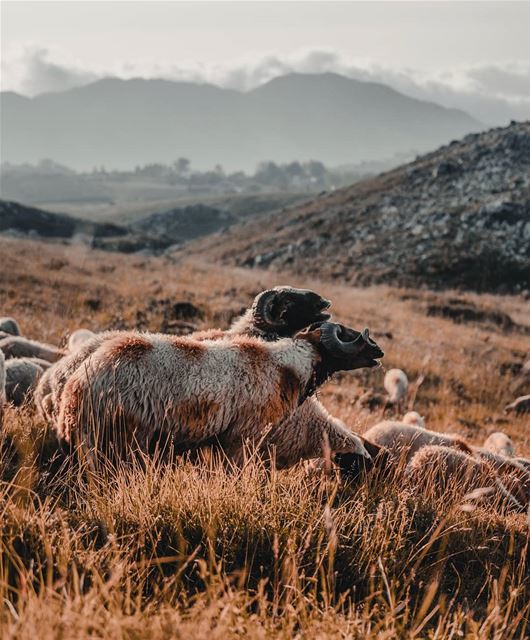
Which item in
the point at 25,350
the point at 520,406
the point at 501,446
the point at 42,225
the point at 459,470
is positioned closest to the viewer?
the point at 459,470

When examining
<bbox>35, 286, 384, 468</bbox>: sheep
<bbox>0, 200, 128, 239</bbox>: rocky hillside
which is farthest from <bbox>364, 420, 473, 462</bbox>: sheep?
<bbox>0, 200, 128, 239</bbox>: rocky hillside

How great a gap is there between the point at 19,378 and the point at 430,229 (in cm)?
3851

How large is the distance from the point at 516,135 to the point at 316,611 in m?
54.3

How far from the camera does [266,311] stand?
6.84 meters

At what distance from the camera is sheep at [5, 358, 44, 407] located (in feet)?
22.5

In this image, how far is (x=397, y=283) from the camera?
34.8 meters

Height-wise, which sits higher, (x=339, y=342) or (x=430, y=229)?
(x=430, y=229)

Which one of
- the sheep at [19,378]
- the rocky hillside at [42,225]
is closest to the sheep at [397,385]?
the sheep at [19,378]

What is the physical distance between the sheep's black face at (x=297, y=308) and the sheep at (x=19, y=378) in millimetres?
2857

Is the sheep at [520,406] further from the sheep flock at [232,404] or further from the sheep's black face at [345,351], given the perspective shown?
the sheep's black face at [345,351]

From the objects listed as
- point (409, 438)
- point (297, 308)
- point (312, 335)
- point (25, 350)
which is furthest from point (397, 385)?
point (25, 350)

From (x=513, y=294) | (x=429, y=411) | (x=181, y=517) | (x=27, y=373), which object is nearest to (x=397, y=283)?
(x=513, y=294)

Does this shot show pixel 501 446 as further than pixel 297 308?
Yes

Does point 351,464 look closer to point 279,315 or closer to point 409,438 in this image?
point 409,438
